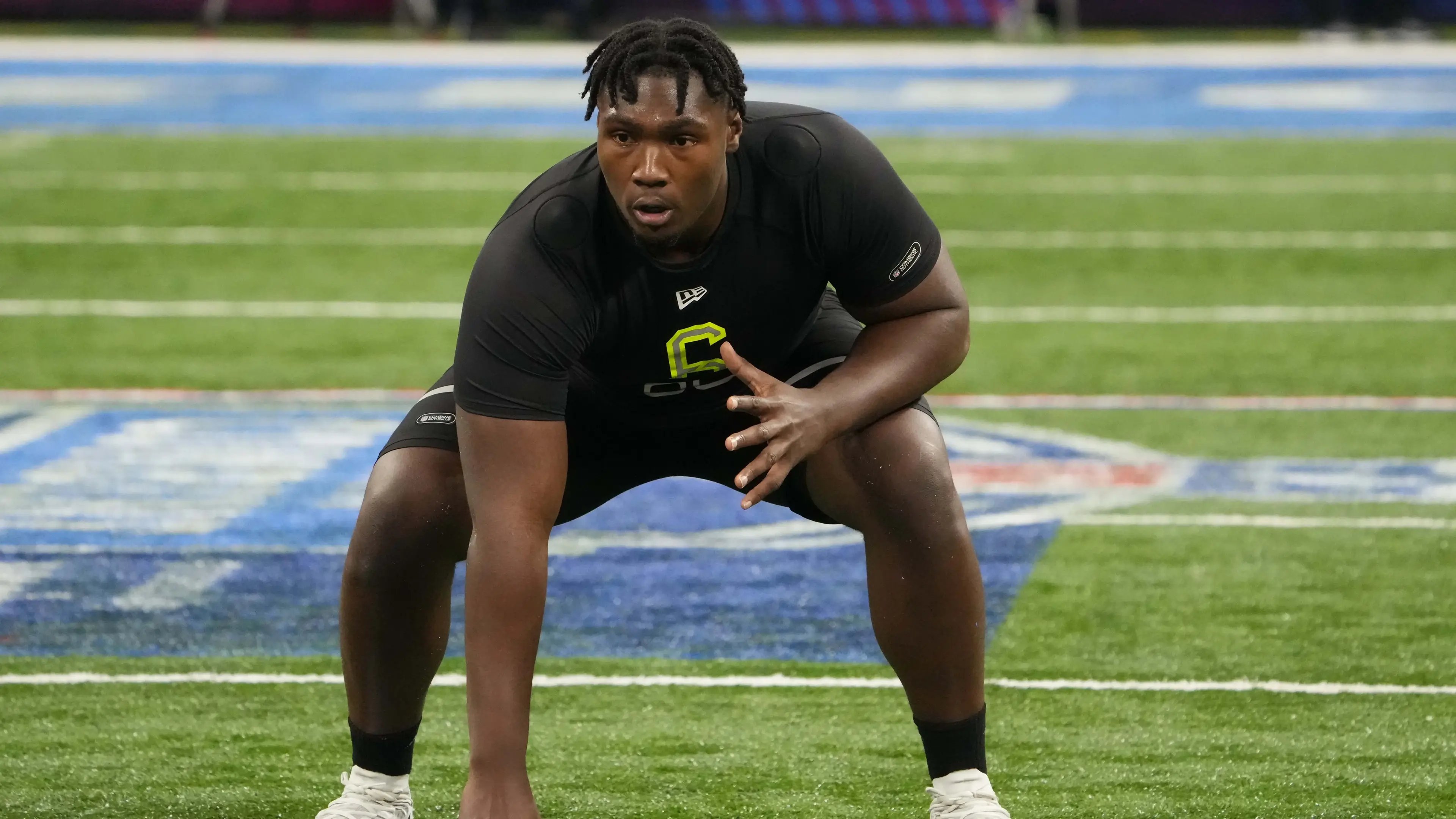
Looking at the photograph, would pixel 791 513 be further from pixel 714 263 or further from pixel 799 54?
pixel 799 54

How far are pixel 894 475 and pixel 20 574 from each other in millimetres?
2921

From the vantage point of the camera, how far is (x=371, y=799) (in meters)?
3.28

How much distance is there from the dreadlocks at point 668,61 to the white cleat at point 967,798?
3.41 ft

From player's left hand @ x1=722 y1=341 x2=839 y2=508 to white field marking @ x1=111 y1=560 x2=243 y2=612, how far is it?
2.40 m

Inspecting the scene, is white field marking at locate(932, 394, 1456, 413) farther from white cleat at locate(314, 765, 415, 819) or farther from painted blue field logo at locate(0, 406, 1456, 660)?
white cleat at locate(314, 765, 415, 819)

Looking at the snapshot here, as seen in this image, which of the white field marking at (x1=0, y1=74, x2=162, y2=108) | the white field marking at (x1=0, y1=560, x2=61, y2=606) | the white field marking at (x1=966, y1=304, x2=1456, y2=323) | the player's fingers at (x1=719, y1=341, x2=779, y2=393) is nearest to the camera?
the player's fingers at (x1=719, y1=341, x2=779, y2=393)

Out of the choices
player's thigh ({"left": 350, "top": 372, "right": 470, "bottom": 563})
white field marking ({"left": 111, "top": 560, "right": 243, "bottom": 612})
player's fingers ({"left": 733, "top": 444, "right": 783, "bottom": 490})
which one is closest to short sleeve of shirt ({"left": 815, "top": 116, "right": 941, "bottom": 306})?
player's fingers ({"left": 733, "top": 444, "right": 783, "bottom": 490})

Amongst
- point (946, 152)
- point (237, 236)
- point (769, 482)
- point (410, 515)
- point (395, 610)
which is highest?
point (769, 482)

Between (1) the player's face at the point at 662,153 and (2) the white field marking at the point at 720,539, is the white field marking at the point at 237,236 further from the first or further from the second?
(1) the player's face at the point at 662,153

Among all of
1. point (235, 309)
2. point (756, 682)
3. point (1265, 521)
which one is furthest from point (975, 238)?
point (756, 682)

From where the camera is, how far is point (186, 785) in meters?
3.65

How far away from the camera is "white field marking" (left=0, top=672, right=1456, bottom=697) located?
4.18 metres

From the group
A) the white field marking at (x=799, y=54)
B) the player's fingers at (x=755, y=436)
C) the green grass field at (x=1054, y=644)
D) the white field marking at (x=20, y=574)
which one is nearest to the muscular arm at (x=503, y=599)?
the player's fingers at (x=755, y=436)

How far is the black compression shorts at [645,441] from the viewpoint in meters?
3.18
